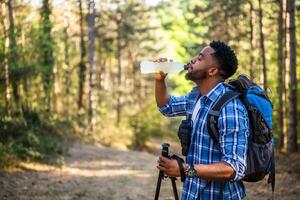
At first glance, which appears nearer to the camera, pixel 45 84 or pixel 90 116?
pixel 45 84

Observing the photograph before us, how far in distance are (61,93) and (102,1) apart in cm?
694

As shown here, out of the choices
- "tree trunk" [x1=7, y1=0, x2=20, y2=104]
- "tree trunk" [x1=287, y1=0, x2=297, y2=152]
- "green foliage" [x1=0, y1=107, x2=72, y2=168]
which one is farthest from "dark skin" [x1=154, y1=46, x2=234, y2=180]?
"tree trunk" [x1=287, y1=0, x2=297, y2=152]

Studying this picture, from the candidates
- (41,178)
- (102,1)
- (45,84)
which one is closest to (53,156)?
(41,178)

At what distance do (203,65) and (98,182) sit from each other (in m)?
8.89

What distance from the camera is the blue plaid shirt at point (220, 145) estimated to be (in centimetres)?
303

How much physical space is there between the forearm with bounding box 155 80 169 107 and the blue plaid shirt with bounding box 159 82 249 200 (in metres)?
0.30

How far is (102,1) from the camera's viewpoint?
29.4 m

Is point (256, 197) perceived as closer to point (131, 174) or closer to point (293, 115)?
point (131, 174)

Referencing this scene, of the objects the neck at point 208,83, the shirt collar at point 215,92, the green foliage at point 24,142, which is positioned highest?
the neck at point 208,83

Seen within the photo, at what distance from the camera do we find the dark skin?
9.73 feet

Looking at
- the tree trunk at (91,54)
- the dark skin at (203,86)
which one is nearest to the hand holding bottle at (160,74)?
the dark skin at (203,86)

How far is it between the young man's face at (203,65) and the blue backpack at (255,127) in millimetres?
266

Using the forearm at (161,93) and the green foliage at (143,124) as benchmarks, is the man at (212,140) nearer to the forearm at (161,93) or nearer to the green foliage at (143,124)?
the forearm at (161,93)

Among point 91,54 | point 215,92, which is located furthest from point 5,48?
point 91,54
